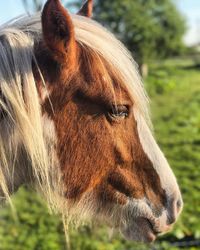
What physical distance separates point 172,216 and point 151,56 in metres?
19.4

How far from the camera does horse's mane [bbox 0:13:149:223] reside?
63.0 inches

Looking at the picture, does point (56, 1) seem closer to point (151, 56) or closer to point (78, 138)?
point (78, 138)

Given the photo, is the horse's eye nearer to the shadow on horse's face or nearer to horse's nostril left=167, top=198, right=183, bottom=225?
the shadow on horse's face

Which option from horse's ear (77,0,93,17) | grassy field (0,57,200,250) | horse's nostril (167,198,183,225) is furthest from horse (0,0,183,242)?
grassy field (0,57,200,250)

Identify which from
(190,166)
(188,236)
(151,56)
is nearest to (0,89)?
(188,236)

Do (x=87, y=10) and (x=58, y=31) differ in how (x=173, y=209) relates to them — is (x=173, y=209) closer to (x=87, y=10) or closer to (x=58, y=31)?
(x=58, y=31)

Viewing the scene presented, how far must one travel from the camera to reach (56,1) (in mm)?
1518

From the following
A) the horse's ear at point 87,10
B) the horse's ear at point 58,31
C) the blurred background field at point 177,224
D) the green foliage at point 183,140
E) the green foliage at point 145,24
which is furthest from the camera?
the green foliage at point 145,24

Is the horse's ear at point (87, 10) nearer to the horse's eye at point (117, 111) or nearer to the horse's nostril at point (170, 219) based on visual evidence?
the horse's eye at point (117, 111)

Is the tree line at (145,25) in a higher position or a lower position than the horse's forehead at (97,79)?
lower

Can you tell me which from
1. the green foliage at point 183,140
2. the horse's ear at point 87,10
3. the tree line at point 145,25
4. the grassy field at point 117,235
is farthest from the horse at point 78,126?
the tree line at point 145,25

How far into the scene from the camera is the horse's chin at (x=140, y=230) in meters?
1.90

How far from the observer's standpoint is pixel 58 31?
158 cm

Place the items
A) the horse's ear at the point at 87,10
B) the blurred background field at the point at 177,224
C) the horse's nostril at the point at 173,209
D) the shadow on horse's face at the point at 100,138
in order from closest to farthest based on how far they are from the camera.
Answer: the shadow on horse's face at the point at 100,138
the horse's nostril at the point at 173,209
the horse's ear at the point at 87,10
the blurred background field at the point at 177,224
